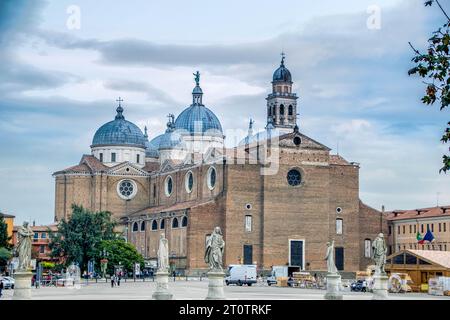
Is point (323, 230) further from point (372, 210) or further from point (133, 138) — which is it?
point (133, 138)

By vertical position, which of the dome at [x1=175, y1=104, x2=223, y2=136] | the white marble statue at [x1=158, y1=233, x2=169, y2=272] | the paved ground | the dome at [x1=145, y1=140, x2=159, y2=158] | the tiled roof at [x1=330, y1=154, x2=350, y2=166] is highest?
the dome at [x1=175, y1=104, x2=223, y2=136]

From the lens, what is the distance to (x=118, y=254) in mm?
73625

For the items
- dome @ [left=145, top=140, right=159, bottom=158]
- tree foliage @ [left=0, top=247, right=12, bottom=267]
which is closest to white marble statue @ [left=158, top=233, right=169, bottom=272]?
tree foliage @ [left=0, top=247, right=12, bottom=267]

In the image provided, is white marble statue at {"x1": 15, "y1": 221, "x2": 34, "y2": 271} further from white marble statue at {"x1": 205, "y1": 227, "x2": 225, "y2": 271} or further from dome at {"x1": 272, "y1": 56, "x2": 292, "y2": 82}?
dome at {"x1": 272, "y1": 56, "x2": 292, "y2": 82}

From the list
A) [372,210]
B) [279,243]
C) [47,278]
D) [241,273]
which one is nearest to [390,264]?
[241,273]

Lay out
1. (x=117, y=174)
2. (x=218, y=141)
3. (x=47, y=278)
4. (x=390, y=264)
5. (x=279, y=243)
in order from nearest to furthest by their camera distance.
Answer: (x=390, y=264), (x=47, y=278), (x=279, y=243), (x=117, y=174), (x=218, y=141)

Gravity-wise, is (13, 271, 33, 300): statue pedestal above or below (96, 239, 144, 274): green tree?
below

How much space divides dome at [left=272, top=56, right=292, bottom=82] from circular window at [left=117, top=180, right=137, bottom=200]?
21.3 metres

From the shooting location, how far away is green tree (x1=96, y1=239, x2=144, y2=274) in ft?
238

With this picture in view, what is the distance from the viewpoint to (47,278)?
196 ft

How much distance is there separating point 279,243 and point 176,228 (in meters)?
8.88

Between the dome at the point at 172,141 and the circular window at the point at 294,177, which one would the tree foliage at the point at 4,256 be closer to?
the circular window at the point at 294,177
